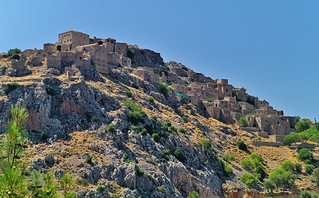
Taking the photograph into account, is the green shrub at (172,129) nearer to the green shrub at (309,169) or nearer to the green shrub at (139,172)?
the green shrub at (139,172)

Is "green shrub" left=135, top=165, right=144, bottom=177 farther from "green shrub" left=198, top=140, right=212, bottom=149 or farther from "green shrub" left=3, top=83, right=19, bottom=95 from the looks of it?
"green shrub" left=3, top=83, right=19, bottom=95

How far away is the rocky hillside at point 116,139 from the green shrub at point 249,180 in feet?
2.67

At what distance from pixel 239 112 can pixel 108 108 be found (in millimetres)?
38157

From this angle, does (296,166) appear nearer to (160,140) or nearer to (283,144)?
(283,144)

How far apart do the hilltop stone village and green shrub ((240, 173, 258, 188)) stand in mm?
18800

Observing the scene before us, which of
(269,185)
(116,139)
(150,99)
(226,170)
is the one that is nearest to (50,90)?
(116,139)

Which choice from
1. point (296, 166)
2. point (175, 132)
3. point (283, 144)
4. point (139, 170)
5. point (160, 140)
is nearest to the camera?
point (139, 170)

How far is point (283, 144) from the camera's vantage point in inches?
3007

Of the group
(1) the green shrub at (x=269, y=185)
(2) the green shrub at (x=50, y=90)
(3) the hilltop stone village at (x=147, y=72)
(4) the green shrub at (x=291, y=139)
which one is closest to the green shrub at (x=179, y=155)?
(1) the green shrub at (x=269, y=185)

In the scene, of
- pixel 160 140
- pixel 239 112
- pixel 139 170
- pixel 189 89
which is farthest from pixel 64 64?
pixel 239 112

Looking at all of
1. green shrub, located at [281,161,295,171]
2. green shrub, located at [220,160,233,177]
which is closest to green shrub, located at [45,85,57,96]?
green shrub, located at [220,160,233,177]

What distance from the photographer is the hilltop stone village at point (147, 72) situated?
62.2 meters

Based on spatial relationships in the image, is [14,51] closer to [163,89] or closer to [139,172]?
[163,89]

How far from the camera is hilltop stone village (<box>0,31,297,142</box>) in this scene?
62219 millimetres
